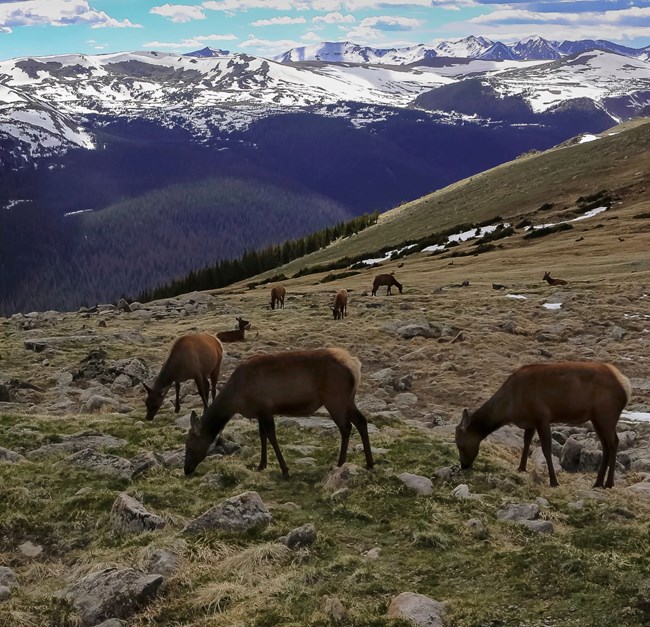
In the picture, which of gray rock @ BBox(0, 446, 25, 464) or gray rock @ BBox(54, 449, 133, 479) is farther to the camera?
gray rock @ BBox(0, 446, 25, 464)

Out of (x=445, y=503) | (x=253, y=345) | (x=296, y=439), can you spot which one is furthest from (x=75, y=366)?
(x=445, y=503)

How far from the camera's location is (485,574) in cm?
888

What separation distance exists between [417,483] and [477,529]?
6.91 ft

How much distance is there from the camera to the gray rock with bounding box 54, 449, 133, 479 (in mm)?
12891

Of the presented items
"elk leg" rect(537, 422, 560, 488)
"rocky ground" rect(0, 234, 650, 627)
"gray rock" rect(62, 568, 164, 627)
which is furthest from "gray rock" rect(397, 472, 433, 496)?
"gray rock" rect(62, 568, 164, 627)

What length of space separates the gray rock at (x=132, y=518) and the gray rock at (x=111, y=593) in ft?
5.39

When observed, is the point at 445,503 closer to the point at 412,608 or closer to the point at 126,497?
the point at 412,608

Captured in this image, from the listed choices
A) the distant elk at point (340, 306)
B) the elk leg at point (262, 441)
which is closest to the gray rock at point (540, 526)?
the elk leg at point (262, 441)

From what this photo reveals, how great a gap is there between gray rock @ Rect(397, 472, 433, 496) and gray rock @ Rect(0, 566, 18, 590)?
6.00 m

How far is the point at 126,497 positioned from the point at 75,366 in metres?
14.4

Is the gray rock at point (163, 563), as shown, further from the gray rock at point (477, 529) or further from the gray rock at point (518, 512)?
the gray rock at point (518, 512)

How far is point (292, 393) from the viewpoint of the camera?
12992 millimetres

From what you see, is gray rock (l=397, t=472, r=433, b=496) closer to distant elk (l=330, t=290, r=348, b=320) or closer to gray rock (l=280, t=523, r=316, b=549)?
gray rock (l=280, t=523, r=316, b=549)

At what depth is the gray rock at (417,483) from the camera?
11906 millimetres
